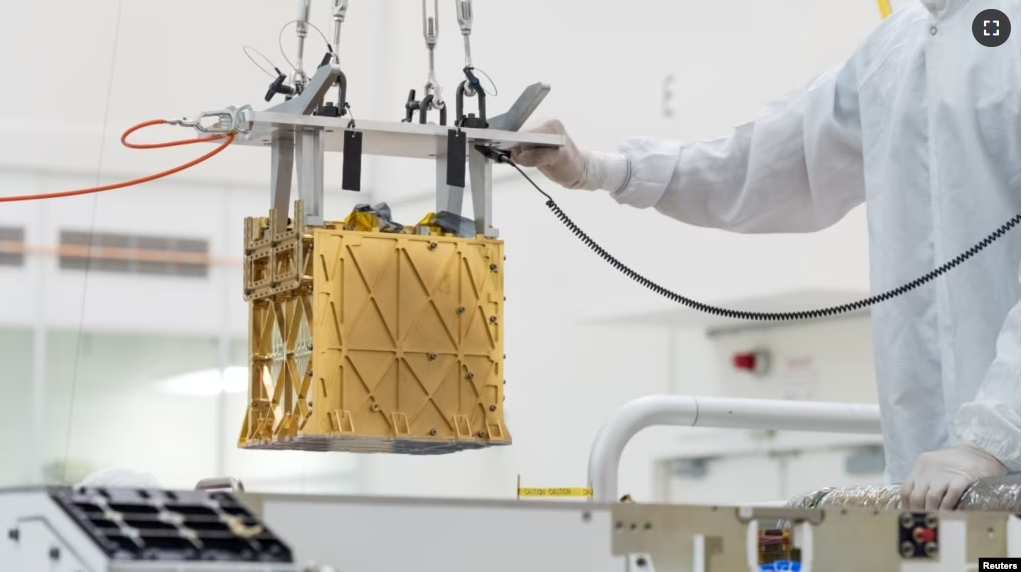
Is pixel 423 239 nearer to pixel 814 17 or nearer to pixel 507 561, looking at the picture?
pixel 507 561

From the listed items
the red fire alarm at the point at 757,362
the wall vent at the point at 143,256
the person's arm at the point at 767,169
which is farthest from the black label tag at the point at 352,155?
the red fire alarm at the point at 757,362

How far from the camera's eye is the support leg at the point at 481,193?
2109mm

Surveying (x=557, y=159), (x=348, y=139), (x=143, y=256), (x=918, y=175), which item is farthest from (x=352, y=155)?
(x=143, y=256)

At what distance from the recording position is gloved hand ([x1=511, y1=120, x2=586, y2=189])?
7.40ft

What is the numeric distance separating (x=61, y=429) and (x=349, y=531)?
406 cm

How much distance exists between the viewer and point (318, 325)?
1940 millimetres

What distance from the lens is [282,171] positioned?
81.7 inches

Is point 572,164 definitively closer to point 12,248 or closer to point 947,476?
point 947,476

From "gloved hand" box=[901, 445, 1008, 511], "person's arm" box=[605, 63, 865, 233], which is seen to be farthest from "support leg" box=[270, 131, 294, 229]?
"gloved hand" box=[901, 445, 1008, 511]

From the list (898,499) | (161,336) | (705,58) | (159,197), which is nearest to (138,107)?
(159,197)

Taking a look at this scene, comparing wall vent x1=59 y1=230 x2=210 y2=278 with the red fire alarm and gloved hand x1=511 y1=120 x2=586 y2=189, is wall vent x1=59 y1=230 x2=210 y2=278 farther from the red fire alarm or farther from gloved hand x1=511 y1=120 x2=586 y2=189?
gloved hand x1=511 y1=120 x2=586 y2=189

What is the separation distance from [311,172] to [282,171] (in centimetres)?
9

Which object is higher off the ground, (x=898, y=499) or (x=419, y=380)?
(x=419, y=380)

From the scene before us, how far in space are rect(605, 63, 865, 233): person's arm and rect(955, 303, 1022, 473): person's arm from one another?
81 centimetres
